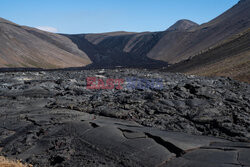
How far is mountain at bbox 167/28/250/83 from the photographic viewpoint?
104 feet

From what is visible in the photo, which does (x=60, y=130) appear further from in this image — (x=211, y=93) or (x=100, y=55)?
(x=100, y=55)

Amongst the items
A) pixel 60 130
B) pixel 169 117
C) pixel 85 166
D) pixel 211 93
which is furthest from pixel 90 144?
pixel 211 93

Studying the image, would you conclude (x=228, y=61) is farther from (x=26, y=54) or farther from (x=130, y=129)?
(x=26, y=54)

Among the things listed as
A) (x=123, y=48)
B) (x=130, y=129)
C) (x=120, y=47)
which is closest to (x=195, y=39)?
(x=123, y=48)

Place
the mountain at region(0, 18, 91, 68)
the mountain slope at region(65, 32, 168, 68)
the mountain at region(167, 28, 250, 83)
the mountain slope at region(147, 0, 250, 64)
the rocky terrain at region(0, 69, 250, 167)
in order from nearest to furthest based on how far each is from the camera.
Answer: the rocky terrain at region(0, 69, 250, 167), the mountain at region(167, 28, 250, 83), the mountain at region(0, 18, 91, 68), the mountain slope at region(147, 0, 250, 64), the mountain slope at region(65, 32, 168, 68)

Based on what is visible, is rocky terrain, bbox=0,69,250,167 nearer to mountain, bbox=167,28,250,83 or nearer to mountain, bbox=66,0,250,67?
mountain, bbox=167,28,250,83

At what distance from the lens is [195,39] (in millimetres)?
80188

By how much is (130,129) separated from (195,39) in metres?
75.4

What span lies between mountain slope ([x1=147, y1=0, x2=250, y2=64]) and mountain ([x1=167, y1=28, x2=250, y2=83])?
15.9 m

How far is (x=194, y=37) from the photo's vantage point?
82.5m

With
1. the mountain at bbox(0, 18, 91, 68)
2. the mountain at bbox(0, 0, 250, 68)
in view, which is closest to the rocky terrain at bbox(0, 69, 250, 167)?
the mountain at bbox(0, 0, 250, 68)

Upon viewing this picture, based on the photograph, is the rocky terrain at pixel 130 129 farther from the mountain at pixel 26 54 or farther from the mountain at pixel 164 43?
the mountain at pixel 164 43

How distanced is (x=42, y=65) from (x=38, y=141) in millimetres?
56770

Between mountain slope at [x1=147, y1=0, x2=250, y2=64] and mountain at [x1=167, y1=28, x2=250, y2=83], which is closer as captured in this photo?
mountain at [x1=167, y1=28, x2=250, y2=83]
